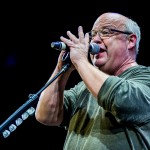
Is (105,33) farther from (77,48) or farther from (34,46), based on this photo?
(34,46)

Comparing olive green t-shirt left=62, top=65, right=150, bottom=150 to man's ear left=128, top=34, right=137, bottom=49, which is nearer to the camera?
olive green t-shirt left=62, top=65, right=150, bottom=150

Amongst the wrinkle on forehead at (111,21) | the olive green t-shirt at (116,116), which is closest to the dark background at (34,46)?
the wrinkle on forehead at (111,21)

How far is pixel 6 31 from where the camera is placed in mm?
3943

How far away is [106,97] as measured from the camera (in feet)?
5.41

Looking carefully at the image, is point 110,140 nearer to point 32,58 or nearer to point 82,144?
point 82,144

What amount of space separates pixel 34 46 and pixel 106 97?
246cm

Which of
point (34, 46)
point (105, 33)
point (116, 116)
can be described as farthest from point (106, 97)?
point (34, 46)

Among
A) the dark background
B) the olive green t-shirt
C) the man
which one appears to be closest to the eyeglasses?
the man

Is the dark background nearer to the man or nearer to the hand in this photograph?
the man

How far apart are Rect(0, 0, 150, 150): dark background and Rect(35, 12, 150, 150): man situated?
1590 mm

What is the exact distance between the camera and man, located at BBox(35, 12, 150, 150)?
1662 millimetres

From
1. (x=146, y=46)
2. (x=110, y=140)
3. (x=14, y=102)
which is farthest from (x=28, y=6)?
(x=110, y=140)

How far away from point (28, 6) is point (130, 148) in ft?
8.32

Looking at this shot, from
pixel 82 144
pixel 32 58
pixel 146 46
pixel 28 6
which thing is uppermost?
pixel 28 6
